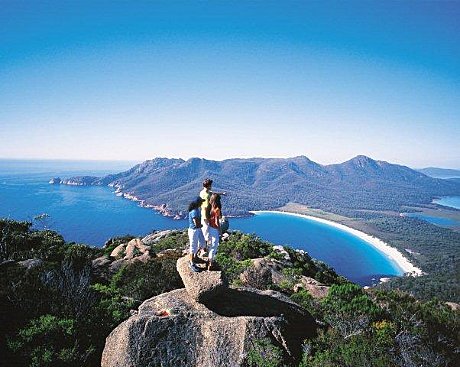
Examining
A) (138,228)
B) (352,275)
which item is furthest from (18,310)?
(138,228)

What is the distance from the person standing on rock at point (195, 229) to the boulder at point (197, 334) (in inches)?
73.8

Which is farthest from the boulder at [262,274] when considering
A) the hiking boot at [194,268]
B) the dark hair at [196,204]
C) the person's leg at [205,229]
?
the dark hair at [196,204]

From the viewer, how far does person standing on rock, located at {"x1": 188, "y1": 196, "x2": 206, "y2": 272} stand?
38.5 ft

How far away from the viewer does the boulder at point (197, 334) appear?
11.6m

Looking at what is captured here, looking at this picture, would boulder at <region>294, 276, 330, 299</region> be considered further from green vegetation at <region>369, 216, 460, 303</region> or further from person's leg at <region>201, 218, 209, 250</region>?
green vegetation at <region>369, 216, 460, 303</region>

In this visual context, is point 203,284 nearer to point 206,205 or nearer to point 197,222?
point 197,222

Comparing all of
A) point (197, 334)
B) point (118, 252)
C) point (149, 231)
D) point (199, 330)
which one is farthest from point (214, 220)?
point (149, 231)

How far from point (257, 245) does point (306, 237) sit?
156 m

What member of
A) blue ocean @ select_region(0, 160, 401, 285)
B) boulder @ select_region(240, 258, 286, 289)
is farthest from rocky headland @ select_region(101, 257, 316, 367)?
blue ocean @ select_region(0, 160, 401, 285)

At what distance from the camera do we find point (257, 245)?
38.3 metres

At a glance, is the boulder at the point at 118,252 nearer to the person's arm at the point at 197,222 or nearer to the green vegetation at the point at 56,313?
the green vegetation at the point at 56,313

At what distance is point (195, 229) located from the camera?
12.0m

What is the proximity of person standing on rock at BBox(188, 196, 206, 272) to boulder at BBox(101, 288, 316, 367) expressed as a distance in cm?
187

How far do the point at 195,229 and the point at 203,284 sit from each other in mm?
2166
